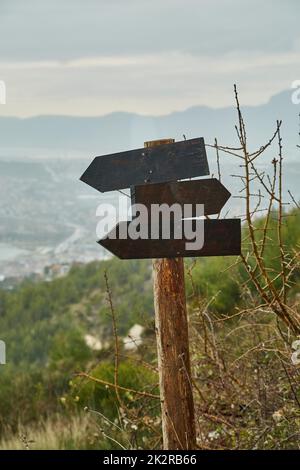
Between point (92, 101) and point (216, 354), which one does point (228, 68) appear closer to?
point (92, 101)

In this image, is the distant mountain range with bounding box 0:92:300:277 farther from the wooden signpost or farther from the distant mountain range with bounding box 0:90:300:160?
the wooden signpost

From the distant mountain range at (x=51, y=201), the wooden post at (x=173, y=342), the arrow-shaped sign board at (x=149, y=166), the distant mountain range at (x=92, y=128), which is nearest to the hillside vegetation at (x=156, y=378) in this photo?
the wooden post at (x=173, y=342)

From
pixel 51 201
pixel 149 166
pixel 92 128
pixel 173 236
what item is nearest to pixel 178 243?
pixel 173 236

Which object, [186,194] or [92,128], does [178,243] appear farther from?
[92,128]

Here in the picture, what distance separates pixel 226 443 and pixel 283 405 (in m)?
0.47

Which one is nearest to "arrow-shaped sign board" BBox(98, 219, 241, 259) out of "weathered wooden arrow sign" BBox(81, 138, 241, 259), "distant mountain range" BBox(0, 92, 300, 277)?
"weathered wooden arrow sign" BBox(81, 138, 241, 259)

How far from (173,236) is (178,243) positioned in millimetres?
38

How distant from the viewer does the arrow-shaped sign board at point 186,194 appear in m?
3.33

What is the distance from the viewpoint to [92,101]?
81.6 feet

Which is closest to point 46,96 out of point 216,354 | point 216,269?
point 216,269

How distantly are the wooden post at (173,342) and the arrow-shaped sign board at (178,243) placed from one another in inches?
7.6

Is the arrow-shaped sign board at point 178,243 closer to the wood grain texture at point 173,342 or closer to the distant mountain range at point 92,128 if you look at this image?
the wood grain texture at point 173,342

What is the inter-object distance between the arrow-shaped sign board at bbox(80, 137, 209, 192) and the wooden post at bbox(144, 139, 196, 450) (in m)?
0.39

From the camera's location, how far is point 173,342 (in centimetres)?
349
